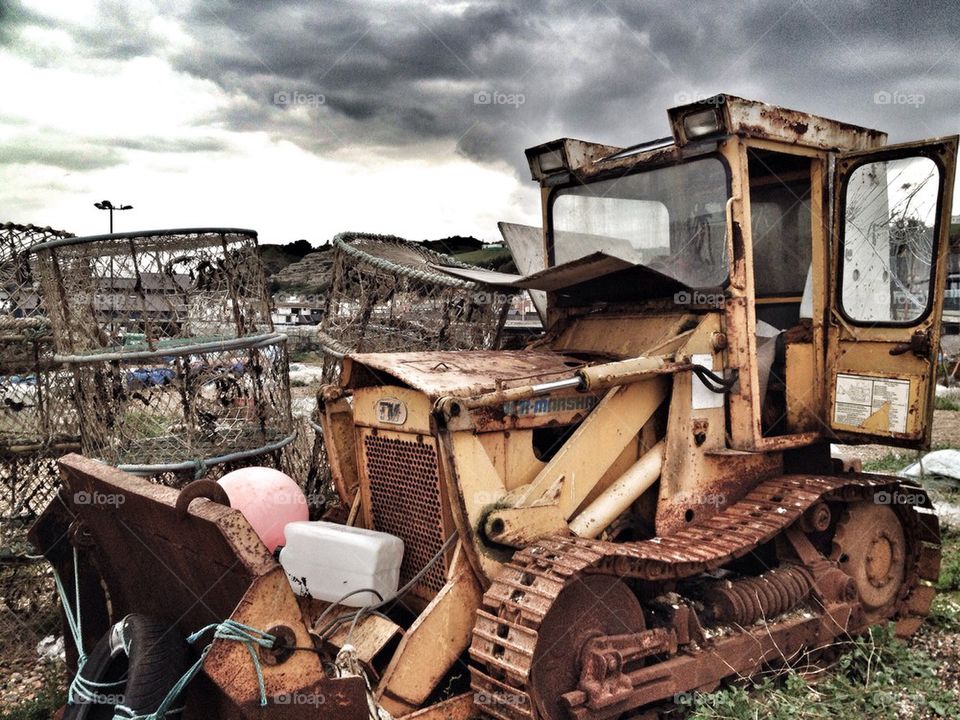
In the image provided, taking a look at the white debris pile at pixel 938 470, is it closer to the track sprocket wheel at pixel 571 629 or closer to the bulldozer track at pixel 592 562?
the bulldozer track at pixel 592 562

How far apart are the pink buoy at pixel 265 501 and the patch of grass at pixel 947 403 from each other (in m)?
14.8

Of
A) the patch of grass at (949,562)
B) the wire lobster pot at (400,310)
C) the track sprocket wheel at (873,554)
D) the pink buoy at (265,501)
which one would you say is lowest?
the patch of grass at (949,562)

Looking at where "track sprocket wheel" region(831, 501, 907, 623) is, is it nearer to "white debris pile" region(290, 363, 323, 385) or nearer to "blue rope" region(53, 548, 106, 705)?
"blue rope" region(53, 548, 106, 705)

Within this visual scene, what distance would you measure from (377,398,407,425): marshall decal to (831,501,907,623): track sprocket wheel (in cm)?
296

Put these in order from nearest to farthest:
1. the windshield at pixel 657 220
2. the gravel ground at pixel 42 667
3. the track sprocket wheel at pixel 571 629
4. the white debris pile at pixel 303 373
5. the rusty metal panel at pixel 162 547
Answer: the rusty metal panel at pixel 162 547 → the track sprocket wheel at pixel 571 629 → the windshield at pixel 657 220 → the gravel ground at pixel 42 667 → the white debris pile at pixel 303 373

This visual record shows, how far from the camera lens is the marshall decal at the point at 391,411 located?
446 centimetres

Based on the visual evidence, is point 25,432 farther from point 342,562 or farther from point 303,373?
point 303,373

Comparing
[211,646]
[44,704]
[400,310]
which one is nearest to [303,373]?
[400,310]

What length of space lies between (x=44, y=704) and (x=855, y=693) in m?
4.81

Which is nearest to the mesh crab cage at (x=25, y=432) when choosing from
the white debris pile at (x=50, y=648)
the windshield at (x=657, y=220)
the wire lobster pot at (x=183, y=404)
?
the white debris pile at (x=50, y=648)

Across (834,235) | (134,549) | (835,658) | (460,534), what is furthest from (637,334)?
(134,549)

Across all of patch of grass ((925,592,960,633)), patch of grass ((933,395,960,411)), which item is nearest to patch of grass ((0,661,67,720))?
patch of grass ((925,592,960,633))

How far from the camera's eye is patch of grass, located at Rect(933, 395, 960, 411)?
51.8ft

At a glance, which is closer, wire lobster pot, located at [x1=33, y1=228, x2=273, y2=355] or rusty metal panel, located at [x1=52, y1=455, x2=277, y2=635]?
rusty metal panel, located at [x1=52, y1=455, x2=277, y2=635]
